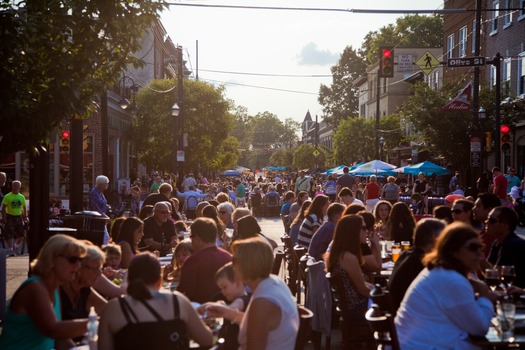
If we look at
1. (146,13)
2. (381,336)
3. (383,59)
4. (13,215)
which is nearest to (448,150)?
(383,59)

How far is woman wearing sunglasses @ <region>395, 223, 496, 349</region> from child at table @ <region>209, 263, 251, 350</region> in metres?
1.48

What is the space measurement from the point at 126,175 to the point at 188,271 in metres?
41.8

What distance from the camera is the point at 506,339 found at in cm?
585

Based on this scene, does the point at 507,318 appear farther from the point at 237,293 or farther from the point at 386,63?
the point at 386,63

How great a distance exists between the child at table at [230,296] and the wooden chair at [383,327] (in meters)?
1.09

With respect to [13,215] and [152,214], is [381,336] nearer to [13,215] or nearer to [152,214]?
[152,214]

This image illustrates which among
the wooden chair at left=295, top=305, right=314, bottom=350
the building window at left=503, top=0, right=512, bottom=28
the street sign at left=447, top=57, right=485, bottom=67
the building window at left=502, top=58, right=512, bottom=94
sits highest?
the building window at left=503, top=0, right=512, bottom=28

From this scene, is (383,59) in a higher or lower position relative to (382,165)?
higher

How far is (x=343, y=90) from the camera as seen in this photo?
333 feet

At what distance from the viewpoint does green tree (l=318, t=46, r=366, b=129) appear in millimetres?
100438

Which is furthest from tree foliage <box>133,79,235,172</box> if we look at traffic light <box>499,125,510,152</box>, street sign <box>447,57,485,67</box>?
street sign <box>447,57,485,67</box>

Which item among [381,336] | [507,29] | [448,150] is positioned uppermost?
[507,29]

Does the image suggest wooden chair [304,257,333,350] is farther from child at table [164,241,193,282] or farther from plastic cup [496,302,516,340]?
plastic cup [496,302,516,340]

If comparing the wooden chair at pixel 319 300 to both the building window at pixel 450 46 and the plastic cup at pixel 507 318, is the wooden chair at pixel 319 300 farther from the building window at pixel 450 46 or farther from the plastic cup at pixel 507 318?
the building window at pixel 450 46
